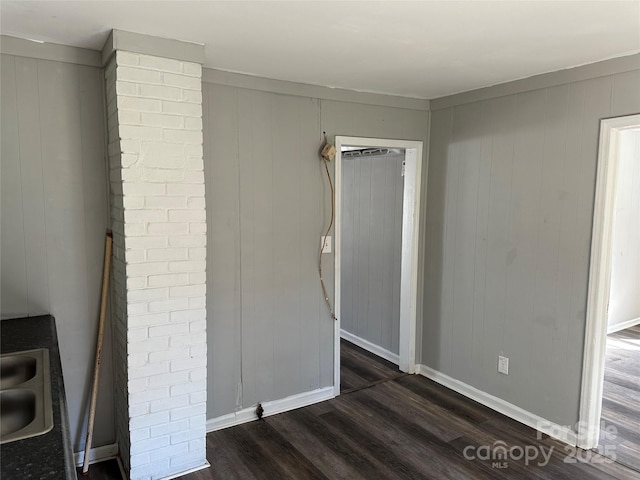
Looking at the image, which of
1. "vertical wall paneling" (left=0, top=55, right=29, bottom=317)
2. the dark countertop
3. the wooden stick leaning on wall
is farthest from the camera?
the wooden stick leaning on wall

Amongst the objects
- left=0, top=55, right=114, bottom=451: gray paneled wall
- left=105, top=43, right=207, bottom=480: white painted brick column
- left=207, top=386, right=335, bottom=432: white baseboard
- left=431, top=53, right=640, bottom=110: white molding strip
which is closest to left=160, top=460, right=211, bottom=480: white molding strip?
left=105, top=43, right=207, bottom=480: white painted brick column

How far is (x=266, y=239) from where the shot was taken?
3.00 metres

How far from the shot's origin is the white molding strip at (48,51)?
217 centimetres

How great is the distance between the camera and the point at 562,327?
280 centimetres

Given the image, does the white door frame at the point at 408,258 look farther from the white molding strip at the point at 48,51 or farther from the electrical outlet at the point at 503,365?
the white molding strip at the point at 48,51

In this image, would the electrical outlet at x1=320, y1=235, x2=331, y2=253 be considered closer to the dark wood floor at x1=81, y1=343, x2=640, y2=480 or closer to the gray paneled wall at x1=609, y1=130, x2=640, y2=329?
the dark wood floor at x1=81, y1=343, x2=640, y2=480

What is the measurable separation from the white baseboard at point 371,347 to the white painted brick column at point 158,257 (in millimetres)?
2045

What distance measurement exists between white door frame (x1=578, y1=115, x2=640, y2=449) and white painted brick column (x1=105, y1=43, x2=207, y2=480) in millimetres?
2184

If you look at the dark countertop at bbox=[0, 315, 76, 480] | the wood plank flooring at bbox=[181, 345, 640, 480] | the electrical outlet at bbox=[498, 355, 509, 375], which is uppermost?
the dark countertop at bbox=[0, 315, 76, 480]

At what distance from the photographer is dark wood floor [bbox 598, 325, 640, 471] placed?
2.73 metres

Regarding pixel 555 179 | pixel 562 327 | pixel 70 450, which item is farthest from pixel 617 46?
pixel 70 450

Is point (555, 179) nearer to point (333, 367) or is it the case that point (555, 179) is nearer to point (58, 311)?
A: point (333, 367)

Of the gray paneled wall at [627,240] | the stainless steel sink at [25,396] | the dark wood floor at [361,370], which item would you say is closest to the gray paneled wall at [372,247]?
the dark wood floor at [361,370]

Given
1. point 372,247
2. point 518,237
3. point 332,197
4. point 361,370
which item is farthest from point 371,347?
point 518,237
